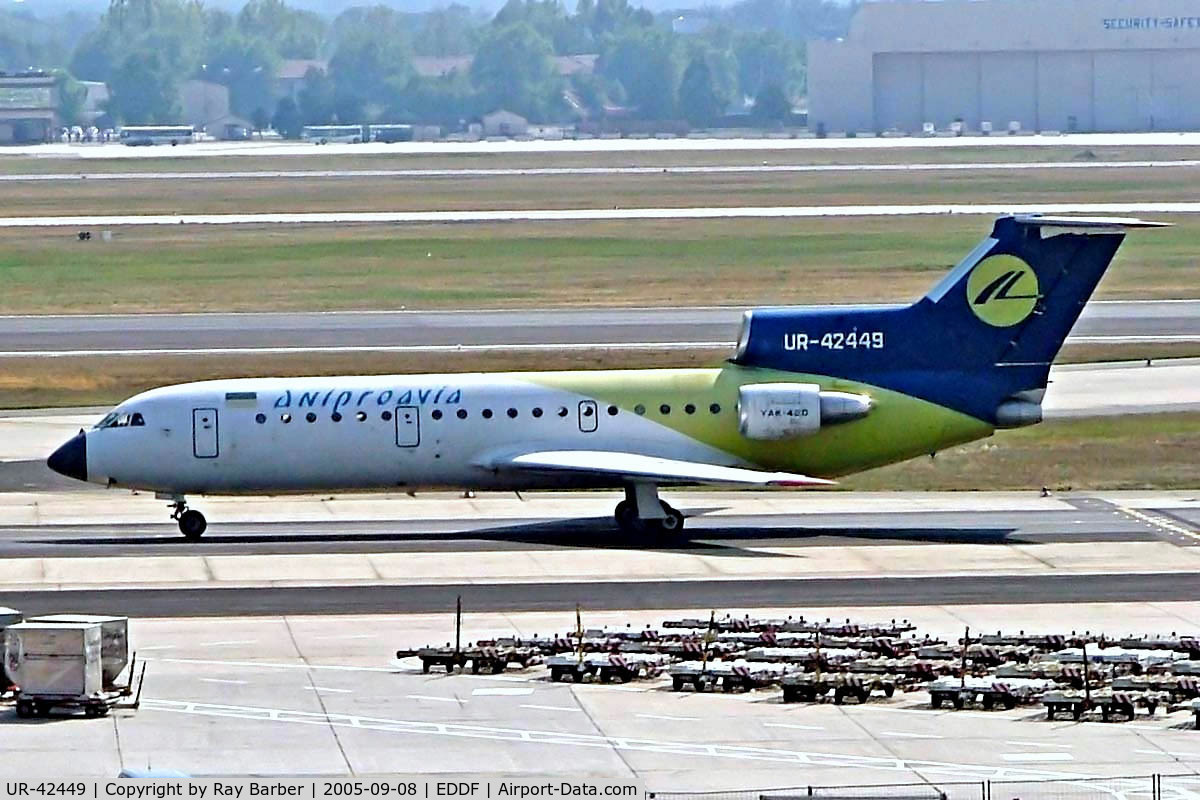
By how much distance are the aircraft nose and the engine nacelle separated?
13.3 meters

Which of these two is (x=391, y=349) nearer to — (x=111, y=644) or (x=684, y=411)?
(x=684, y=411)

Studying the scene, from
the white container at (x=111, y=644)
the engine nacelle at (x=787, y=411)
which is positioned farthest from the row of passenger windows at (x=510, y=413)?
the white container at (x=111, y=644)

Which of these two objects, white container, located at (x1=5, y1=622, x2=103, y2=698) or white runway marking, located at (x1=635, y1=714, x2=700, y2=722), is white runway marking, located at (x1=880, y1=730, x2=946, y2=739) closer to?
white runway marking, located at (x1=635, y1=714, x2=700, y2=722)

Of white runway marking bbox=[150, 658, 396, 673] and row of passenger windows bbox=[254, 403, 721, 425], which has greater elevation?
row of passenger windows bbox=[254, 403, 721, 425]

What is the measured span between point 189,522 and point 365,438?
3973mm

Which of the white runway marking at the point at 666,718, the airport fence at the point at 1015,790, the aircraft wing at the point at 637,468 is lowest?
the white runway marking at the point at 666,718

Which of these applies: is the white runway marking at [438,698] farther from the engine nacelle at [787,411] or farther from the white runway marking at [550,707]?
the engine nacelle at [787,411]

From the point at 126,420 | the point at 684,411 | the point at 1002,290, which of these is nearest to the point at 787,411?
the point at 684,411

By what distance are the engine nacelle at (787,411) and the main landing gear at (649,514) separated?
87.8 inches

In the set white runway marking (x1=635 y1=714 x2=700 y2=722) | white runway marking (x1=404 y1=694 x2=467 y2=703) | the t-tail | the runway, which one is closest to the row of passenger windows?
the t-tail

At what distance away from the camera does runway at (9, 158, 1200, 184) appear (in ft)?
576

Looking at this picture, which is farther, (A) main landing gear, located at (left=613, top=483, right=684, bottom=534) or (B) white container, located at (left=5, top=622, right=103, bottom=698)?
(A) main landing gear, located at (left=613, top=483, right=684, bottom=534)

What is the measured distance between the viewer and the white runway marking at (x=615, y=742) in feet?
85.1

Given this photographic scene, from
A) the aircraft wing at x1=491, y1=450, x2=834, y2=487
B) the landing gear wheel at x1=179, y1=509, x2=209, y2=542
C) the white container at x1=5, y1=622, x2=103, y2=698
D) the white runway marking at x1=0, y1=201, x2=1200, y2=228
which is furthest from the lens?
the white runway marking at x1=0, y1=201, x2=1200, y2=228
